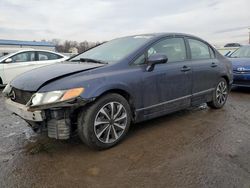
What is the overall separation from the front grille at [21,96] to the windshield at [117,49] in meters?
1.20

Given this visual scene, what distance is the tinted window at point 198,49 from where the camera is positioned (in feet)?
14.8

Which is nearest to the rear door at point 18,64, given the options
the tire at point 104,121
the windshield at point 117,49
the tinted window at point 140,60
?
the windshield at point 117,49

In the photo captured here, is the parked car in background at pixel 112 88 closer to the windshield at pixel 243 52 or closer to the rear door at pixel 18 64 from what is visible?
the windshield at pixel 243 52

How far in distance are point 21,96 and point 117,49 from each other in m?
1.66

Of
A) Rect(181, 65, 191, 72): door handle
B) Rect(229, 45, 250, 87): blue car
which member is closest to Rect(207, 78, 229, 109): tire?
Rect(181, 65, 191, 72): door handle

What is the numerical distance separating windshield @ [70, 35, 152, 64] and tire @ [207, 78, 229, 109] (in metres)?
2.05

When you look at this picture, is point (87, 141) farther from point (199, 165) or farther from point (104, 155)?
point (199, 165)

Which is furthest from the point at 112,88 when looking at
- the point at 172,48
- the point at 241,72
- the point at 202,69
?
the point at 241,72

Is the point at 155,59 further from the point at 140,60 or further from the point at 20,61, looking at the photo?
the point at 20,61

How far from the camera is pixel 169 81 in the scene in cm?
387

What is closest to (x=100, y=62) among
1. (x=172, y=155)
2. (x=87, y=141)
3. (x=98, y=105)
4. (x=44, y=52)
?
(x=98, y=105)

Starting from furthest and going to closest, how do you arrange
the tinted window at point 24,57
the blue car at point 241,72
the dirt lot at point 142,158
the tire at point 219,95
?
the tinted window at point 24,57, the blue car at point 241,72, the tire at point 219,95, the dirt lot at point 142,158

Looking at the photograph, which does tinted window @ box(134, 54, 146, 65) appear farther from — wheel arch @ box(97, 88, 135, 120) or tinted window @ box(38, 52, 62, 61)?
tinted window @ box(38, 52, 62, 61)

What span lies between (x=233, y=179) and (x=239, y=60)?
575 cm
